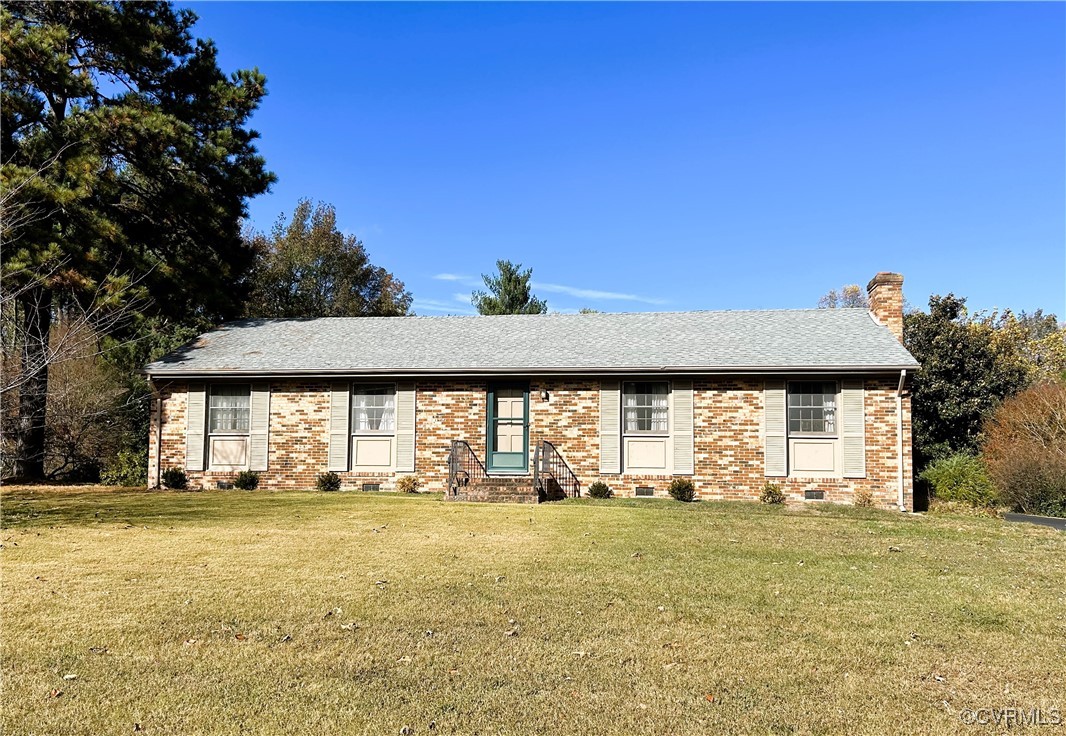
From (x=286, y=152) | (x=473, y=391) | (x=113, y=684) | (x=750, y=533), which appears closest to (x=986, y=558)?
(x=750, y=533)

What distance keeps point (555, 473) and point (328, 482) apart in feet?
16.4

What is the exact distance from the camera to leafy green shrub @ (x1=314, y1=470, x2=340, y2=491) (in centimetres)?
1636

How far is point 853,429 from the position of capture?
1502 centimetres

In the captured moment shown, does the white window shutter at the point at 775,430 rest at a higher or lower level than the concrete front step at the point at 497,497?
higher

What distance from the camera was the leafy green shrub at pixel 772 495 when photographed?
587 inches

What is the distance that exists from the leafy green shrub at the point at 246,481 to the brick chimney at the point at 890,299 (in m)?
14.8

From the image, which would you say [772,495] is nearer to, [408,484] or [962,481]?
[962,481]

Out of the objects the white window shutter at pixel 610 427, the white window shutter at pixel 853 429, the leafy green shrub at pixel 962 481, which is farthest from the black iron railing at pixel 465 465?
the leafy green shrub at pixel 962 481

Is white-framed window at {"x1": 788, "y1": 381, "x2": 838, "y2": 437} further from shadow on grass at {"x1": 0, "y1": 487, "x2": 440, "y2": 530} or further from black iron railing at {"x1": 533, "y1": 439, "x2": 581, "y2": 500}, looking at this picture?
shadow on grass at {"x1": 0, "y1": 487, "x2": 440, "y2": 530}

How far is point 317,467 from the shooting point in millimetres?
16625

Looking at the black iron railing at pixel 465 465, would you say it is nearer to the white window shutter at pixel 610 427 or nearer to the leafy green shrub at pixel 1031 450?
the white window shutter at pixel 610 427

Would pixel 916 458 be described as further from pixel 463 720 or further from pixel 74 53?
pixel 74 53

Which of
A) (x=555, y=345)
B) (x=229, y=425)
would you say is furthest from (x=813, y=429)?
(x=229, y=425)

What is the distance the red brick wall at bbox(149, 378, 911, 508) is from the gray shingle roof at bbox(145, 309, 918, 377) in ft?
1.66
